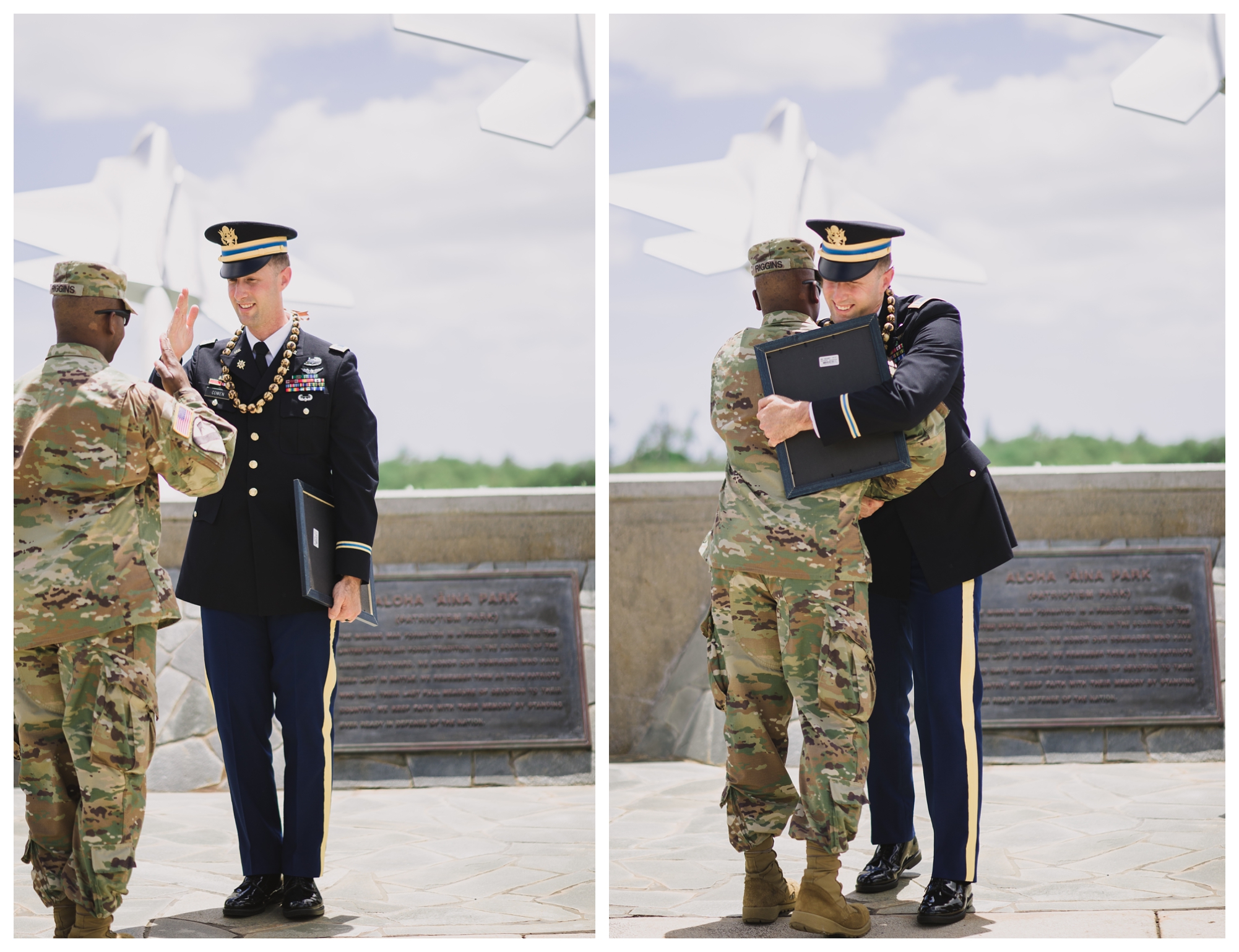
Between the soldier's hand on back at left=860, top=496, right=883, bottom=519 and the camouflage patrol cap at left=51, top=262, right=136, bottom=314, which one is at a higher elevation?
the camouflage patrol cap at left=51, top=262, right=136, bottom=314

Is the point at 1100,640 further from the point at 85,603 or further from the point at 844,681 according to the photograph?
the point at 85,603

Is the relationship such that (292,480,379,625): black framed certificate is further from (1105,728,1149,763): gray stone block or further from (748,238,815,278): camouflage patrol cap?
(1105,728,1149,763): gray stone block

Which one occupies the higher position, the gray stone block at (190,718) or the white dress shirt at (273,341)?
the white dress shirt at (273,341)

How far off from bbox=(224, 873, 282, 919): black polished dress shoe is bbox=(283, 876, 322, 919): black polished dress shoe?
8 centimetres

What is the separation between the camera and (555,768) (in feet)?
19.0

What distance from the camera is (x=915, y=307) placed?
3.37 metres

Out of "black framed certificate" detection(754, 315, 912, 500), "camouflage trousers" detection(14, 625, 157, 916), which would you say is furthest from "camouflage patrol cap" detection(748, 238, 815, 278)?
→ "camouflage trousers" detection(14, 625, 157, 916)

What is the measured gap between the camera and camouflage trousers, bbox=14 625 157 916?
2908mm

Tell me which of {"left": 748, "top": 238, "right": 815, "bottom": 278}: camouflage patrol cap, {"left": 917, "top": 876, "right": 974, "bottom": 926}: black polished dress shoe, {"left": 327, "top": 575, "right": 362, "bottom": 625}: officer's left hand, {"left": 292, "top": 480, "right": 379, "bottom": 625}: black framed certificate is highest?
{"left": 748, "top": 238, "right": 815, "bottom": 278}: camouflage patrol cap

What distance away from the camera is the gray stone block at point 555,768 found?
5.77 meters

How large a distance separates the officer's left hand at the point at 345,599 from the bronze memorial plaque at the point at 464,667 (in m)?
2.40

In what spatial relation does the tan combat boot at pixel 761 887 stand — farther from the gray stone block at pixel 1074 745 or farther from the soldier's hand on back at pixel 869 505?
the gray stone block at pixel 1074 745

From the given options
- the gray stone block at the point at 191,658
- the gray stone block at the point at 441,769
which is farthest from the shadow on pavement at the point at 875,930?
the gray stone block at the point at 191,658
